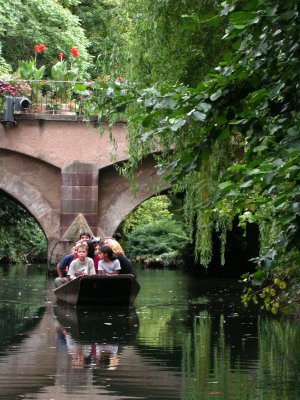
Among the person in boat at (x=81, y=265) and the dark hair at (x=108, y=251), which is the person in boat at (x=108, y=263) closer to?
the dark hair at (x=108, y=251)

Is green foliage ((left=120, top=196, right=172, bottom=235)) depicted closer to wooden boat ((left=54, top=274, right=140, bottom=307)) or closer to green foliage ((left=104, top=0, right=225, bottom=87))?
wooden boat ((left=54, top=274, right=140, bottom=307))

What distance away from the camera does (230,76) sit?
639 cm

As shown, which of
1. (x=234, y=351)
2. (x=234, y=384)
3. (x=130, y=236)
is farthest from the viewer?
(x=130, y=236)

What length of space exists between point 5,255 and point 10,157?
13093 millimetres

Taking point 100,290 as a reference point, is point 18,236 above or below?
above

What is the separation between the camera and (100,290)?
56.3 feet

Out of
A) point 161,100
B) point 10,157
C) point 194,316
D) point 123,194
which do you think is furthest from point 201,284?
point 161,100

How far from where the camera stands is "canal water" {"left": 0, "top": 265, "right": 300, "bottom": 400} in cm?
859

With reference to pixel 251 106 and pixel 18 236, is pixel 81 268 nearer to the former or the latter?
pixel 251 106

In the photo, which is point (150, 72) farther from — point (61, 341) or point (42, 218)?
point (42, 218)

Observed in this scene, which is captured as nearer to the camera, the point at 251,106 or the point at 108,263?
the point at 251,106

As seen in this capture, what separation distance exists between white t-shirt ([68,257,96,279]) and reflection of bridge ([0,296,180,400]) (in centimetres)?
546

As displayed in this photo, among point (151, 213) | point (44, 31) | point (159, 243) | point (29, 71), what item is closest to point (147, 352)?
point (29, 71)

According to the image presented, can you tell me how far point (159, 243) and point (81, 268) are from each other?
22323mm
